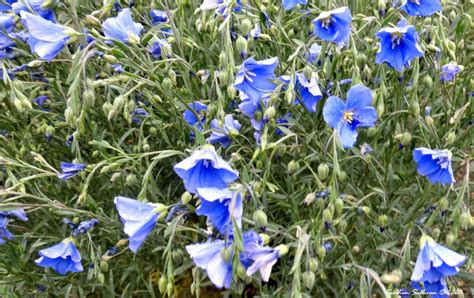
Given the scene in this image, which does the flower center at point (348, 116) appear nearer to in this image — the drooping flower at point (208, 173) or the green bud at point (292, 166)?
the green bud at point (292, 166)

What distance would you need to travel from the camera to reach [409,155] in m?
2.34

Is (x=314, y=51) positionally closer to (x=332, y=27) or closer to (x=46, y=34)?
(x=332, y=27)

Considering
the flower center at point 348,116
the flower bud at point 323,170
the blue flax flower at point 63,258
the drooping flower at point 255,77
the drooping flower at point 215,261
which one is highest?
the drooping flower at point 255,77

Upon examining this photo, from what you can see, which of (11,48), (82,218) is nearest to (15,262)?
(82,218)

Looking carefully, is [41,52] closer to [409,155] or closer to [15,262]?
[15,262]

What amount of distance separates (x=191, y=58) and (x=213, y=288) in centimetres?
103

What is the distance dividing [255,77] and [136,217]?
1.89 feet

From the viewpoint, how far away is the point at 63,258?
6.27 feet

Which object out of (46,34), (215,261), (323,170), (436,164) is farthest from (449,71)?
(46,34)

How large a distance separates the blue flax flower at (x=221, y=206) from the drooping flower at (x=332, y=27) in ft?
2.10

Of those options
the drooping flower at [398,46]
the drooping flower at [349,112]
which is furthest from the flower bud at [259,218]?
the drooping flower at [398,46]

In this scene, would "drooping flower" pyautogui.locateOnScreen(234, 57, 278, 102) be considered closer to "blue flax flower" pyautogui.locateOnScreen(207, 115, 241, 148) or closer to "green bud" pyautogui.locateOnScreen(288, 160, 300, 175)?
"blue flax flower" pyautogui.locateOnScreen(207, 115, 241, 148)

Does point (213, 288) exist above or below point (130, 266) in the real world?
below

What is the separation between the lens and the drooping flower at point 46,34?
68.0 inches
